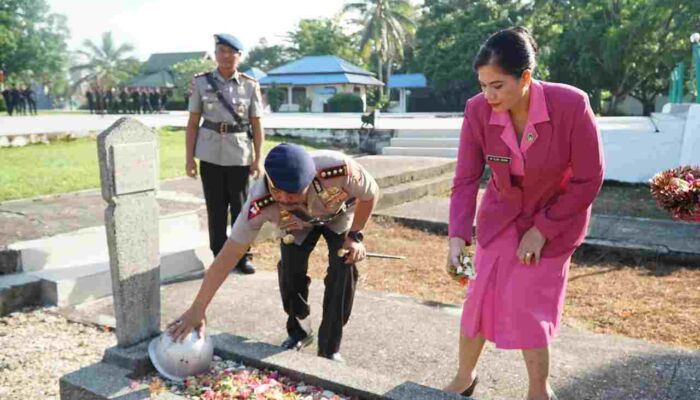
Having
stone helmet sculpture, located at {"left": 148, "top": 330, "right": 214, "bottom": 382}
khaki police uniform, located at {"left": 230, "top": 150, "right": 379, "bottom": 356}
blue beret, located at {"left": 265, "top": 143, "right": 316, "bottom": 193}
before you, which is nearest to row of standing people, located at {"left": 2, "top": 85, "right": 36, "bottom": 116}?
khaki police uniform, located at {"left": 230, "top": 150, "right": 379, "bottom": 356}

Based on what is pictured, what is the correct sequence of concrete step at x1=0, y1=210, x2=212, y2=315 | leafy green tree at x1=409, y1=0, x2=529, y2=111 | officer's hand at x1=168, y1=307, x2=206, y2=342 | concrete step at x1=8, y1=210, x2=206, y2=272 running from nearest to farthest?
officer's hand at x1=168, y1=307, x2=206, y2=342 → concrete step at x1=0, y1=210, x2=212, y2=315 → concrete step at x1=8, y1=210, x2=206, y2=272 → leafy green tree at x1=409, y1=0, x2=529, y2=111

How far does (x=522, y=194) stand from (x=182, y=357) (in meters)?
1.65

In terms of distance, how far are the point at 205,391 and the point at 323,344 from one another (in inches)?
28.6

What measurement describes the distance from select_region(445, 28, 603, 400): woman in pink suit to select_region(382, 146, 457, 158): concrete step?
10041 millimetres

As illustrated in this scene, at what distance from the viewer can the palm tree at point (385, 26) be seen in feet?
151

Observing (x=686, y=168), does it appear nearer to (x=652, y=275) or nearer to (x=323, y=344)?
(x=323, y=344)

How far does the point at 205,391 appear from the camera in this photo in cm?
268

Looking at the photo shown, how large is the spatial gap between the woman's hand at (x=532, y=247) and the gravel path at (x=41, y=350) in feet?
7.66

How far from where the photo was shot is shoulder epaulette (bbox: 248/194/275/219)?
8.73 feet

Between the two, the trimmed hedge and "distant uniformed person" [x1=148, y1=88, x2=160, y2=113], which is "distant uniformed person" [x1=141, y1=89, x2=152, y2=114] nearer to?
"distant uniformed person" [x1=148, y1=88, x2=160, y2=113]

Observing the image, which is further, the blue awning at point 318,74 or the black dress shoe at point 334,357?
the blue awning at point 318,74

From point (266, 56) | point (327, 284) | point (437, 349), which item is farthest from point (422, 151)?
point (266, 56)

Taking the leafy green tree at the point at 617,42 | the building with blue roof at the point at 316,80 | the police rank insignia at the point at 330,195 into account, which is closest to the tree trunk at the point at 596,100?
the leafy green tree at the point at 617,42

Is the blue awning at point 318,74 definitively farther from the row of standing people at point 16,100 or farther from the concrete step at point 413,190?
the concrete step at point 413,190
